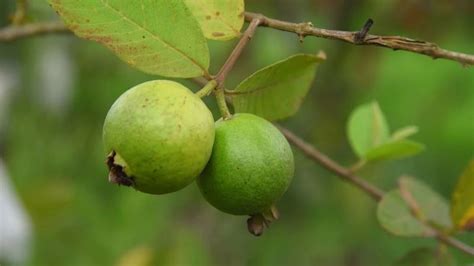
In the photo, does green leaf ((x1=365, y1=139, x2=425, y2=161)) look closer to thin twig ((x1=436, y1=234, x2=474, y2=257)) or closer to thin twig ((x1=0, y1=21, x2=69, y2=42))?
thin twig ((x1=436, y1=234, x2=474, y2=257))

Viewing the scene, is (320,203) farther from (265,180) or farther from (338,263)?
(265,180)

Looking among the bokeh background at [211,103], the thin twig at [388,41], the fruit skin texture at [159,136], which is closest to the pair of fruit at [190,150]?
the fruit skin texture at [159,136]

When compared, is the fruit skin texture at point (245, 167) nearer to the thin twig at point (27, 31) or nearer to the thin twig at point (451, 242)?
the thin twig at point (451, 242)

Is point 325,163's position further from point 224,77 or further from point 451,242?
point 224,77

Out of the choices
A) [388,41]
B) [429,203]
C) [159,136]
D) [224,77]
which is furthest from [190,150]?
[429,203]

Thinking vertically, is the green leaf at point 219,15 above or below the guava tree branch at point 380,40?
below
